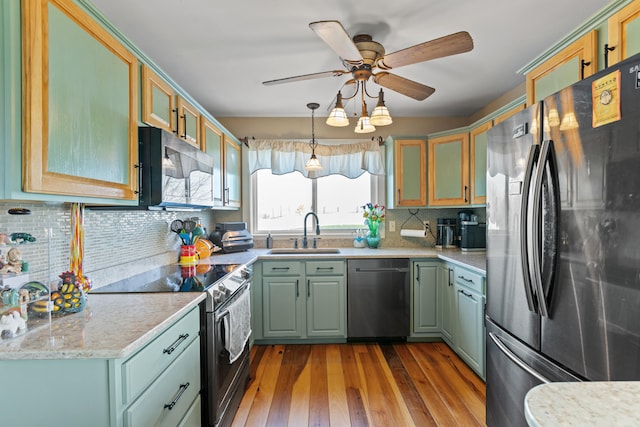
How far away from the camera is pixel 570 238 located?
1122mm

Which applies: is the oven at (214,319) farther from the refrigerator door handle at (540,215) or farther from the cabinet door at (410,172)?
the cabinet door at (410,172)

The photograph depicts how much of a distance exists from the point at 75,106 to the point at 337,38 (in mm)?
1120

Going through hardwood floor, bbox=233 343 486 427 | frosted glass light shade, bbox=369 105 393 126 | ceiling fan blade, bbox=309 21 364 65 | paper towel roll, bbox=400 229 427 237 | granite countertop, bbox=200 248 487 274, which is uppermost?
ceiling fan blade, bbox=309 21 364 65

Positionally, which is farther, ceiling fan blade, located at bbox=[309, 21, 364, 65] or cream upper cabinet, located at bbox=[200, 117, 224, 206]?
cream upper cabinet, located at bbox=[200, 117, 224, 206]

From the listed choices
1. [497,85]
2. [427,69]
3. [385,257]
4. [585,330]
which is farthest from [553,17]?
[385,257]

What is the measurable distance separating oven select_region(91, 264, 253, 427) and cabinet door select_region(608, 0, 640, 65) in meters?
2.07

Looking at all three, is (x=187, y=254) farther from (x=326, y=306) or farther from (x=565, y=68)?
(x=565, y=68)

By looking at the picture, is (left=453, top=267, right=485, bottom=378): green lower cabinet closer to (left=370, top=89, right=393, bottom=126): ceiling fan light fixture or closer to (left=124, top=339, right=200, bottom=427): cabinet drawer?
(left=370, top=89, right=393, bottom=126): ceiling fan light fixture

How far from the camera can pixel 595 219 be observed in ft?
3.40

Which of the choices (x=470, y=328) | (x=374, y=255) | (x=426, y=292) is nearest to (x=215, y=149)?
(x=374, y=255)

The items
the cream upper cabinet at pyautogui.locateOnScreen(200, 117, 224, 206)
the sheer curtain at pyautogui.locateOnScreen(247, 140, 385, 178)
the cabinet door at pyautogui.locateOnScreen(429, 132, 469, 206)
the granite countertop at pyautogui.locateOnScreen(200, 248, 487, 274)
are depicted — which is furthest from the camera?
the sheer curtain at pyautogui.locateOnScreen(247, 140, 385, 178)

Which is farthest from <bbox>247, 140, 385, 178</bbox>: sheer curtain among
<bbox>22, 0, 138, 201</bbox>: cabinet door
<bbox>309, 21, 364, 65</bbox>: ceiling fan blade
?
<bbox>22, 0, 138, 201</bbox>: cabinet door

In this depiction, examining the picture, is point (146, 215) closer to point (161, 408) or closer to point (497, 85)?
point (161, 408)

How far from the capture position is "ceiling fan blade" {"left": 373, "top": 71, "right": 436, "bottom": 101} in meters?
1.96
